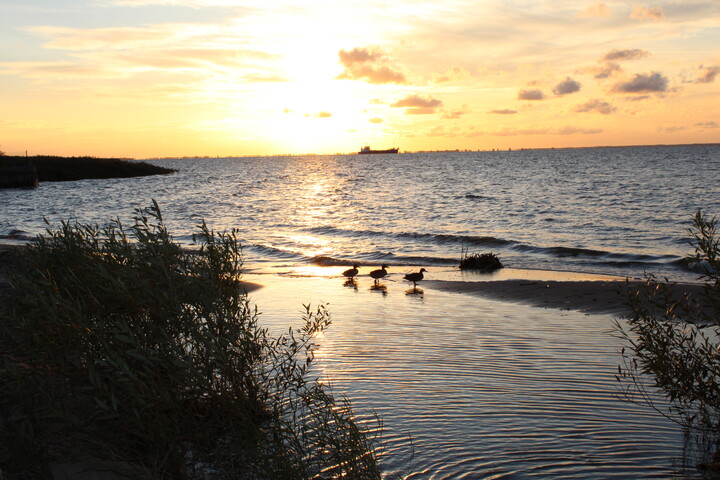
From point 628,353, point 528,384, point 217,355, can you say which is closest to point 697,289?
point 628,353

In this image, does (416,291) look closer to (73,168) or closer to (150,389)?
(150,389)

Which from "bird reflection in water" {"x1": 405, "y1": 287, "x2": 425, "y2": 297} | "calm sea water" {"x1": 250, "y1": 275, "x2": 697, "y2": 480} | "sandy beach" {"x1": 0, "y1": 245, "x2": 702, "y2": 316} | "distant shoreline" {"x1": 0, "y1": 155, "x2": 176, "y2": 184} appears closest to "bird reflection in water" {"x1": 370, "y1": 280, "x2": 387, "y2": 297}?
"bird reflection in water" {"x1": 405, "y1": 287, "x2": 425, "y2": 297}

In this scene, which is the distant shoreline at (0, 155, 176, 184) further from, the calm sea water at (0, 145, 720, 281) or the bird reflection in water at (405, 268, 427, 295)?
the bird reflection in water at (405, 268, 427, 295)

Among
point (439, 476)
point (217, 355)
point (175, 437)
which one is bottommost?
point (439, 476)

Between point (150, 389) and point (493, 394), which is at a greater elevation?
point (150, 389)

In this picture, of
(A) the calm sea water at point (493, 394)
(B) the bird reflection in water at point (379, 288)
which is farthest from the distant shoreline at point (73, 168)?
(A) the calm sea water at point (493, 394)

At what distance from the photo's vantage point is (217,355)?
5.78 meters

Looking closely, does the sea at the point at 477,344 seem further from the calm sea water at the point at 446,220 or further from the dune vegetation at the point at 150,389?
the dune vegetation at the point at 150,389

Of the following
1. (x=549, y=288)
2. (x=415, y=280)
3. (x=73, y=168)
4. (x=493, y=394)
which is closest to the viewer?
(x=493, y=394)

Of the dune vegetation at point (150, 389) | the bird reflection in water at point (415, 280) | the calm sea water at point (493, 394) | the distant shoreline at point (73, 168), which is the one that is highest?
the distant shoreline at point (73, 168)

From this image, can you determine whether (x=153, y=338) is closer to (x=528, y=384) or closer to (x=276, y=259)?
(x=528, y=384)

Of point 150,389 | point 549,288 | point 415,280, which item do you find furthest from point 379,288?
point 150,389

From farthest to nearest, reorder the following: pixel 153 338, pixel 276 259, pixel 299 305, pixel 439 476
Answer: pixel 276 259 → pixel 299 305 → pixel 439 476 → pixel 153 338

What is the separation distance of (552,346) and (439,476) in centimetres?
600
